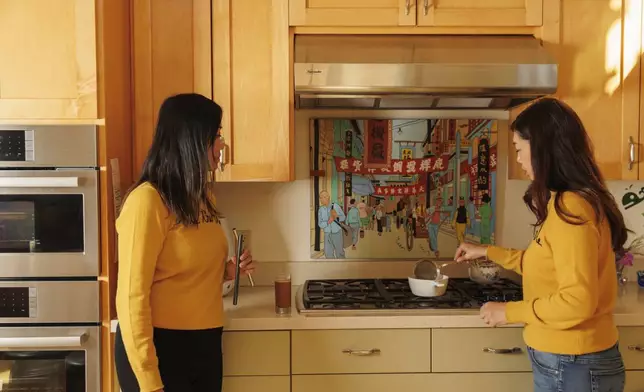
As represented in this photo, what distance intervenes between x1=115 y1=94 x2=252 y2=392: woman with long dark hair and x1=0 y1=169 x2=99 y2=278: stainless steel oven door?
39 centimetres

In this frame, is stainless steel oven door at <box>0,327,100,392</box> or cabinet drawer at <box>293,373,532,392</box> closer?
stainless steel oven door at <box>0,327,100,392</box>

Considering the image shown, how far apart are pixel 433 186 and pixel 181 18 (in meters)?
1.29

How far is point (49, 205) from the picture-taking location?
2039mm

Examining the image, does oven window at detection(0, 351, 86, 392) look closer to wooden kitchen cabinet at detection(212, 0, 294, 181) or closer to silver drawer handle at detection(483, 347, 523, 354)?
wooden kitchen cabinet at detection(212, 0, 294, 181)

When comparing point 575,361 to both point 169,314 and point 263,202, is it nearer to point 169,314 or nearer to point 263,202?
point 169,314

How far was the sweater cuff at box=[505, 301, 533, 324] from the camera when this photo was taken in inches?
71.0

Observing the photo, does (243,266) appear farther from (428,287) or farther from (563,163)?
(563,163)

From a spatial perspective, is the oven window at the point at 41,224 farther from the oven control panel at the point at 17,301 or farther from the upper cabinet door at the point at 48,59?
the upper cabinet door at the point at 48,59

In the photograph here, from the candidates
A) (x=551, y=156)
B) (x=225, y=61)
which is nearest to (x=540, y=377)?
(x=551, y=156)

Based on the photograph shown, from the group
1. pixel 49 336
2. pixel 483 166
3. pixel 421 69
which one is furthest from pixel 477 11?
pixel 49 336

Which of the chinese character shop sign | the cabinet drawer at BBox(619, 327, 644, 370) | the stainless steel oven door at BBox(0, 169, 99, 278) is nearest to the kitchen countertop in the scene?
the cabinet drawer at BBox(619, 327, 644, 370)

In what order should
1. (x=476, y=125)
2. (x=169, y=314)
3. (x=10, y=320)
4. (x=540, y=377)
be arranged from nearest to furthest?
(x=169, y=314) < (x=540, y=377) < (x=10, y=320) < (x=476, y=125)

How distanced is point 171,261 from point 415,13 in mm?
1357

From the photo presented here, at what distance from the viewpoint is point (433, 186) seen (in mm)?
2793
